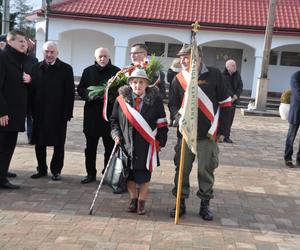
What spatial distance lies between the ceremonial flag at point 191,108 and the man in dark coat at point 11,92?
2313mm

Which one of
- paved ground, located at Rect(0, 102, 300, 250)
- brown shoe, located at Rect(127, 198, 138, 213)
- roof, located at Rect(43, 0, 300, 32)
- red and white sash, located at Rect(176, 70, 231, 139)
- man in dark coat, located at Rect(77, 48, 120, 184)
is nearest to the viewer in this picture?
paved ground, located at Rect(0, 102, 300, 250)

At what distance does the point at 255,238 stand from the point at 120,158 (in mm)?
1666

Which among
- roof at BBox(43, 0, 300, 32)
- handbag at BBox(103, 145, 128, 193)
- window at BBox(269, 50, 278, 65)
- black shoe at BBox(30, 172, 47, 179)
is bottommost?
black shoe at BBox(30, 172, 47, 179)

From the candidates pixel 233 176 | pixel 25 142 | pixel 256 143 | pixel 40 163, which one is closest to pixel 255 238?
pixel 233 176

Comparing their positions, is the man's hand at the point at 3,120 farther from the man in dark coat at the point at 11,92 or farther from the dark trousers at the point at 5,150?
the dark trousers at the point at 5,150

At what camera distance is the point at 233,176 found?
24.9 ft

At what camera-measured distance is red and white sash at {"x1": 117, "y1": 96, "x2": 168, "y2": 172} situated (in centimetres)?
523

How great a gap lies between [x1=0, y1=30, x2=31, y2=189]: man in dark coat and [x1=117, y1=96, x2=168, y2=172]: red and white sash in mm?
1532

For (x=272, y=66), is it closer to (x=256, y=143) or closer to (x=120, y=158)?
(x=256, y=143)

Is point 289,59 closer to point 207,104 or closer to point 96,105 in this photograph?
point 96,105

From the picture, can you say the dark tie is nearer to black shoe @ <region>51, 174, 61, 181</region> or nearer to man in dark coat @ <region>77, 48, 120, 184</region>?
man in dark coat @ <region>77, 48, 120, 184</region>

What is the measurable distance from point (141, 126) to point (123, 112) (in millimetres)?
268

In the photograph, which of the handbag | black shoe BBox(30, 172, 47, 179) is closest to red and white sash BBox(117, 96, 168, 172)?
the handbag

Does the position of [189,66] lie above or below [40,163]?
above
